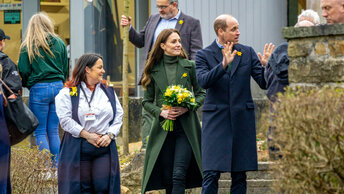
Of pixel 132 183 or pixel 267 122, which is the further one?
pixel 132 183

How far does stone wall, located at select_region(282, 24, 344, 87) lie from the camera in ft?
21.3

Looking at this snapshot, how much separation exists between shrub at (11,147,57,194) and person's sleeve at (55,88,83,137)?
76cm

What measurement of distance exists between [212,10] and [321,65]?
275 inches

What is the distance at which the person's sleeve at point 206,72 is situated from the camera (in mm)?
7730

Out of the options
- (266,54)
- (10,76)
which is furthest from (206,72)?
(10,76)

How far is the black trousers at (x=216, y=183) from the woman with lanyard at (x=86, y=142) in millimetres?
962

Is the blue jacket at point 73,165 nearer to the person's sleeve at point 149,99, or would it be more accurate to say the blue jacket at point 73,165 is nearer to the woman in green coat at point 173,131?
the woman in green coat at point 173,131

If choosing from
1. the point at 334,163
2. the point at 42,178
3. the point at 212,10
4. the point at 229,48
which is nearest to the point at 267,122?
the point at 334,163

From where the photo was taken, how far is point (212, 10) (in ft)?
44.0

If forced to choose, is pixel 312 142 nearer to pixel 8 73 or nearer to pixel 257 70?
pixel 257 70

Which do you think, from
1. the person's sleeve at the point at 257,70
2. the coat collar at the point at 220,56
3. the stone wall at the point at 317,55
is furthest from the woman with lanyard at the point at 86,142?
the stone wall at the point at 317,55

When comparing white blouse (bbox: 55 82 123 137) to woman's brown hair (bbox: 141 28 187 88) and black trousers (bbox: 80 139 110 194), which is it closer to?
black trousers (bbox: 80 139 110 194)

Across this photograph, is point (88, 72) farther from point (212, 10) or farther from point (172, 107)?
point (212, 10)

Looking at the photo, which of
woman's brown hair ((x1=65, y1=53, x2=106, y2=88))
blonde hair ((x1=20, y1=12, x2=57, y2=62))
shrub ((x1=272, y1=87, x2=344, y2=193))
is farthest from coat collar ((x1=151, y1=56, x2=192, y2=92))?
shrub ((x1=272, y1=87, x2=344, y2=193))
